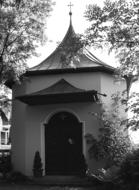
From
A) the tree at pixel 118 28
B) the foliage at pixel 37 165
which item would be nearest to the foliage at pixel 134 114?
the tree at pixel 118 28

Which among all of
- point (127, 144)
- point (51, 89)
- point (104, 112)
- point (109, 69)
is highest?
point (109, 69)

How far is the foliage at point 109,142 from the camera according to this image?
52.2ft

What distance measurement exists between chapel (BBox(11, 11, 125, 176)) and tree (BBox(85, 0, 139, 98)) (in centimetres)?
616

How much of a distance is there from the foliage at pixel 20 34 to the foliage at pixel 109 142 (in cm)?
433

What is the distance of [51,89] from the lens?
16.9m

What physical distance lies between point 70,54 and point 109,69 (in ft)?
23.5

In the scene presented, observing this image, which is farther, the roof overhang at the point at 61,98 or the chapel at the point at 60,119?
the chapel at the point at 60,119

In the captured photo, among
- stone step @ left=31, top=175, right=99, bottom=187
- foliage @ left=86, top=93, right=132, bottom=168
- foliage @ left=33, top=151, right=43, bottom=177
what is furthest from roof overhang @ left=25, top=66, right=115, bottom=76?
stone step @ left=31, top=175, right=99, bottom=187

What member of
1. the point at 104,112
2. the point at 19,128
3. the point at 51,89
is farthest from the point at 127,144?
the point at 19,128

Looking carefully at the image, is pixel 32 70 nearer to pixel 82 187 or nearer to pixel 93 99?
pixel 93 99

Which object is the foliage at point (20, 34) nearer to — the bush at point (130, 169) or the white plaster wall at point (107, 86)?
the white plaster wall at point (107, 86)

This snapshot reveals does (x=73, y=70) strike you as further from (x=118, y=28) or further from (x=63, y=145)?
(x=118, y=28)

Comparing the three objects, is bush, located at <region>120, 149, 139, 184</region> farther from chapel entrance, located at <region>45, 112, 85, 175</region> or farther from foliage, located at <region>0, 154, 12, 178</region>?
foliage, located at <region>0, 154, 12, 178</region>

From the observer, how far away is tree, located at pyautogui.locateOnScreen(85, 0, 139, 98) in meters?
9.98
